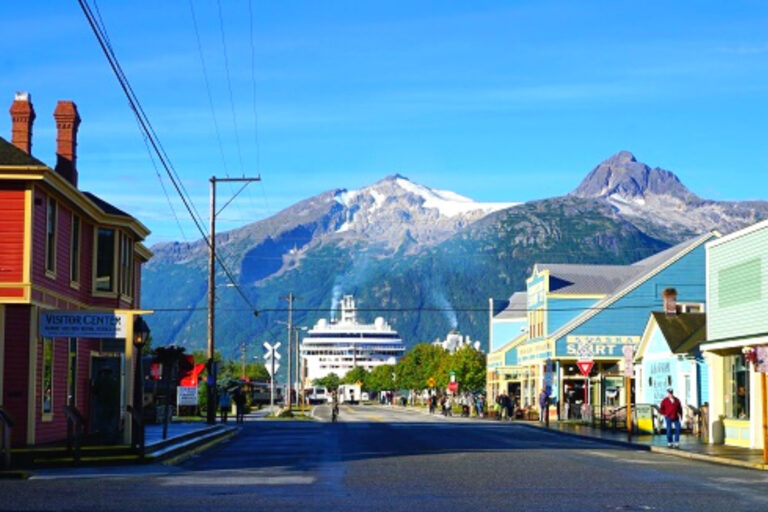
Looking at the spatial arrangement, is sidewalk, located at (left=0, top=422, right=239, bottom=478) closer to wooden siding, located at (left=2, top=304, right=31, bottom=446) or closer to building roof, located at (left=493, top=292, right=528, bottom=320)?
wooden siding, located at (left=2, top=304, right=31, bottom=446)

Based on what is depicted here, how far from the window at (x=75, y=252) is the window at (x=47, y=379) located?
271 cm

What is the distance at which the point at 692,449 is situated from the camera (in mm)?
37312

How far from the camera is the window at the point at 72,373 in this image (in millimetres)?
37438

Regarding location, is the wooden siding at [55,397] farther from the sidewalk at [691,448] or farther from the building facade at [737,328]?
the building facade at [737,328]

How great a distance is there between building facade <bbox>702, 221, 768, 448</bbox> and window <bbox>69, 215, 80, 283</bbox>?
19482 mm

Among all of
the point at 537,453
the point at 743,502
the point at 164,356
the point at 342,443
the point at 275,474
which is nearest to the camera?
the point at 743,502

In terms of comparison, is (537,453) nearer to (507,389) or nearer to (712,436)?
(712,436)

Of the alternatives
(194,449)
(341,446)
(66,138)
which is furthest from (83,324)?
(66,138)

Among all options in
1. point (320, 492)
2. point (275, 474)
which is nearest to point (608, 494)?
point (320, 492)

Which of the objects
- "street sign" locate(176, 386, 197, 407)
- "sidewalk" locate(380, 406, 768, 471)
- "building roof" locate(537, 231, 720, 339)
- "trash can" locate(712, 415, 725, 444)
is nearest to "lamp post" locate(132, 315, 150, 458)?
"sidewalk" locate(380, 406, 768, 471)

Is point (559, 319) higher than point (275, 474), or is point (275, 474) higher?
point (559, 319)

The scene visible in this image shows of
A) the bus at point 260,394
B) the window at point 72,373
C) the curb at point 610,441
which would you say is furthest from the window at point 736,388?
the bus at point 260,394

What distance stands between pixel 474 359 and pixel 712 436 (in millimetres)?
72156

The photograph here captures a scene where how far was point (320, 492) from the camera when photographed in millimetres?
21078
